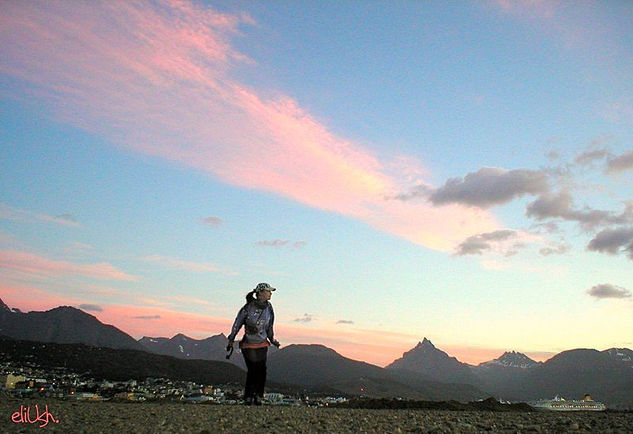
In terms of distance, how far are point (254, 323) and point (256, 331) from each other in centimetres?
27

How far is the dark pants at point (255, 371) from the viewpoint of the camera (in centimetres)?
1573

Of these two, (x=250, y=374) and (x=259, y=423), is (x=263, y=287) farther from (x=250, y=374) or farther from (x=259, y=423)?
(x=259, y=423)

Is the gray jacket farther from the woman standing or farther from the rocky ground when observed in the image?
the rocky ground

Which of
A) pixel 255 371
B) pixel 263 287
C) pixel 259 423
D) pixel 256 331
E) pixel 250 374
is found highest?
pixel 263 287

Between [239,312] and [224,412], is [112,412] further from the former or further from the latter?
[239,312]

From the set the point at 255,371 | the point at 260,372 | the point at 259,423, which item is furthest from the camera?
the point at 260,372

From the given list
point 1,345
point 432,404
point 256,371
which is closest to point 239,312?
point 256,371

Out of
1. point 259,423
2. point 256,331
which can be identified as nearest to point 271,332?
point 256,331

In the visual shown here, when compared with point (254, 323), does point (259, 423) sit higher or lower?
lower

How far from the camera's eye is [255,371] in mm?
16047

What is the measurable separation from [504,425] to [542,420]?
1.39 m

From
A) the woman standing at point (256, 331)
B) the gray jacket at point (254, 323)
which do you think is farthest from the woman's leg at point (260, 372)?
the gray jacket at point (254, 323)

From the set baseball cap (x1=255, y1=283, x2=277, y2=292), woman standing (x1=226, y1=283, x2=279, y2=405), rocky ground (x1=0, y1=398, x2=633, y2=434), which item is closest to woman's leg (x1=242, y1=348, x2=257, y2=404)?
woman standing (x1=226, y1=283, x2=279, y2=405)

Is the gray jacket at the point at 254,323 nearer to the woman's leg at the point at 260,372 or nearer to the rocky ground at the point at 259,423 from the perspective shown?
the woman's leg at the point at 260,372
